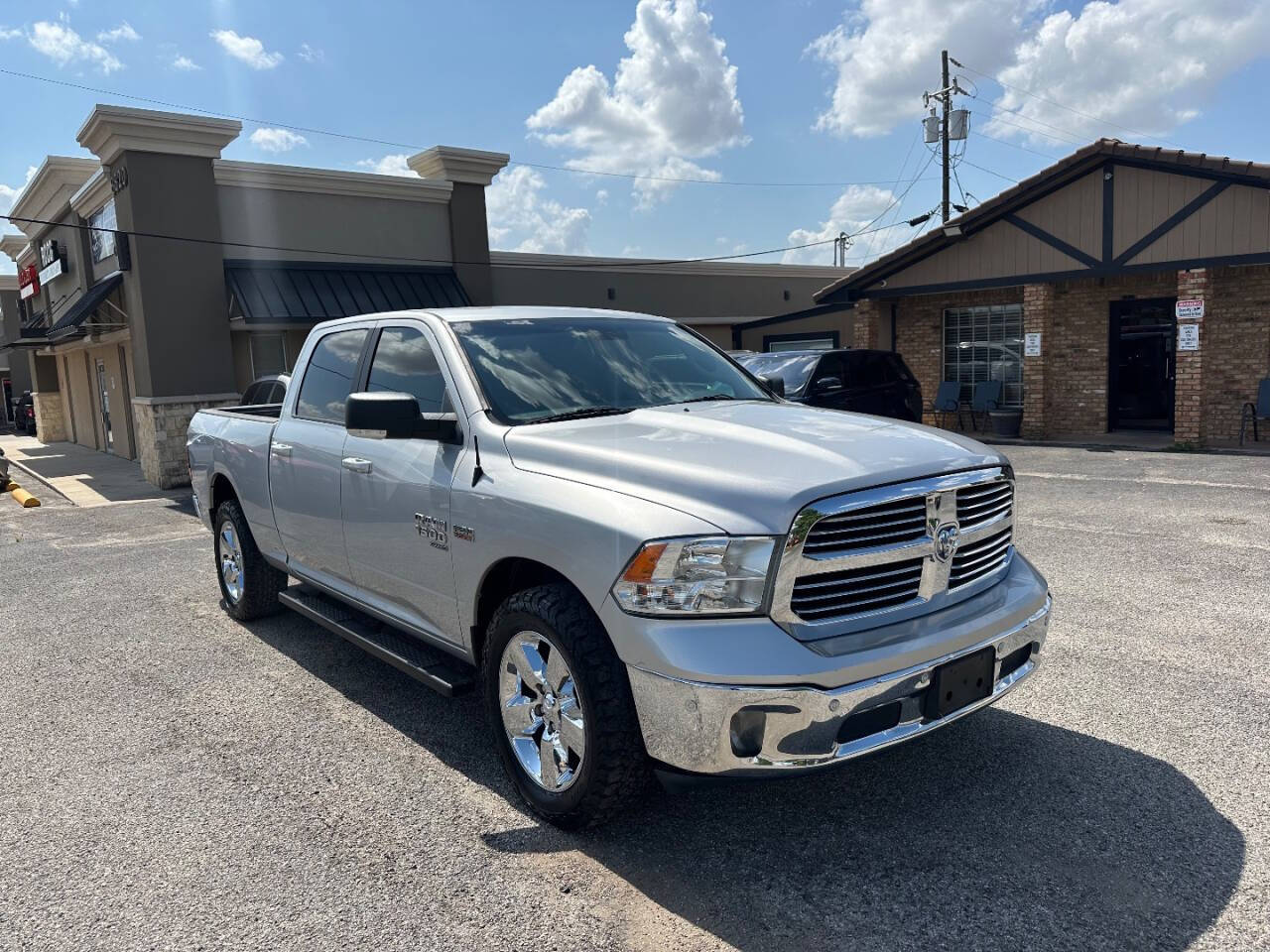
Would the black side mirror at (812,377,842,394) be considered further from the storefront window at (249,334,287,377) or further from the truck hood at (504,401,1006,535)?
the storefront window at (249,334,287,377)

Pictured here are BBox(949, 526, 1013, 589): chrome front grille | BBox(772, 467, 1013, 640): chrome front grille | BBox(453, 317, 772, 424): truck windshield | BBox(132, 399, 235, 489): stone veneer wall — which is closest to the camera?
BBox(772, 467, 1013, 640): chrome front grille

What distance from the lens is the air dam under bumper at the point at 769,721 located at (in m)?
2.84

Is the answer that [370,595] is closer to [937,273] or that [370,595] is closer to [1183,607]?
[1183,607]

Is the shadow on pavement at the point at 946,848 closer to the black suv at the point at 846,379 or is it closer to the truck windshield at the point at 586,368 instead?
the truck windshield at the point at 586,368

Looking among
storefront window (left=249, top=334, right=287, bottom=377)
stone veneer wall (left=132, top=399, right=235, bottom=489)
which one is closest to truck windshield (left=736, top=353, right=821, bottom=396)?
stone veneer wall (left=132, top=399, right=235, bottom=489)

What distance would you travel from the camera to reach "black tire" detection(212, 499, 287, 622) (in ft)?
20.1

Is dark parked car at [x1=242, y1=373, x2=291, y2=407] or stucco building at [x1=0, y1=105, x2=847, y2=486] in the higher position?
stucco building at [x1=0, y1=105, x2=847, y2=486]

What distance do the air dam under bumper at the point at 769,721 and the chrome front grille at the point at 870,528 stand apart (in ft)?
1.38

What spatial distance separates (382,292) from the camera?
59.3 feet

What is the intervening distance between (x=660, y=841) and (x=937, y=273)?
17534 millimetres

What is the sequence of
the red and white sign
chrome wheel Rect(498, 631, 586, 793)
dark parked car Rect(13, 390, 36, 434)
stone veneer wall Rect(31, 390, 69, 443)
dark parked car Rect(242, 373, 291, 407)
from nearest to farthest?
chrome wheel Rect(498, 631, 586, 793) → dark parked car Rect(242, 373, 291, 407) → the red and white sign → stone veneer wall Rect(31, 390, 69, 443) → dark parked car Rect(13, 390, 36, 434)

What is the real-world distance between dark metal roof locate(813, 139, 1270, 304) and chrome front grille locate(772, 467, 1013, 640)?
14156 millimetres

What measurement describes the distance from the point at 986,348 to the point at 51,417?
85.8 feet

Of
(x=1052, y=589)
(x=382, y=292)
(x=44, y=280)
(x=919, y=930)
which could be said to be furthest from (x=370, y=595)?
(x=44, y=280)
